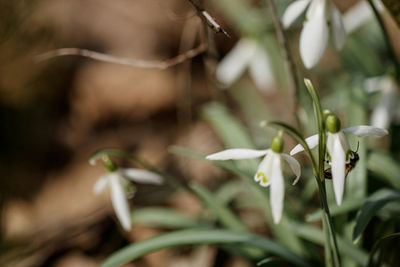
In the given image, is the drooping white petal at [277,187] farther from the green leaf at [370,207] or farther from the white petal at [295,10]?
the white petal at [295,10]

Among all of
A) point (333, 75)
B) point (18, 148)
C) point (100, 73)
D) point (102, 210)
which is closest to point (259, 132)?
point (333, 75)

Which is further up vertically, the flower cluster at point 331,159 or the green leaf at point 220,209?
the flower cluster at point 331,159

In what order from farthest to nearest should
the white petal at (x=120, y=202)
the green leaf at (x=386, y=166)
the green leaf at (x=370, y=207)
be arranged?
1. the green leaf at (x=386, y=166)
2. the white petal at (x=120, y=202)
3. the green leaf at (x=370, y=207)

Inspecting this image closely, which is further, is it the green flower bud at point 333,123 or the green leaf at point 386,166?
the green leaf at point 386,166

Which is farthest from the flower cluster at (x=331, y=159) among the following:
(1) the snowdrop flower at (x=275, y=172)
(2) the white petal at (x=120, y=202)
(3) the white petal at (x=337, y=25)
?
(2) the white petal at (x=120, y=202)

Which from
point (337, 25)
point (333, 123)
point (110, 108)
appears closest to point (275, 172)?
point (333, 123)

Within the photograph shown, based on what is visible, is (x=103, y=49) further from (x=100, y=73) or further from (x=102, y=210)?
(x=102, y=210)
